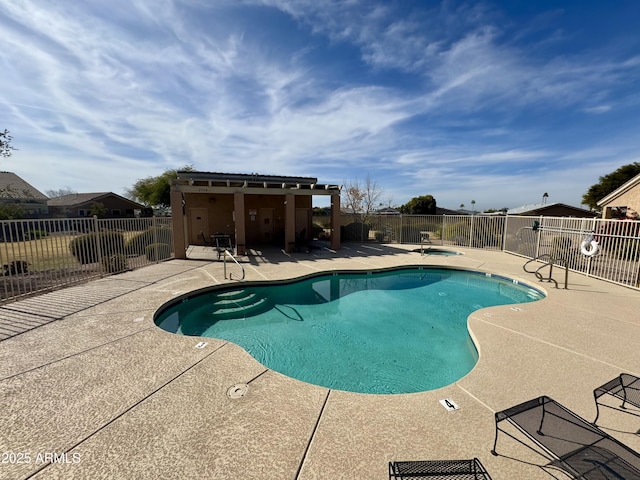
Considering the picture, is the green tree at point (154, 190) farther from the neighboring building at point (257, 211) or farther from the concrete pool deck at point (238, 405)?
the concrete pool deck at point (238, 405)

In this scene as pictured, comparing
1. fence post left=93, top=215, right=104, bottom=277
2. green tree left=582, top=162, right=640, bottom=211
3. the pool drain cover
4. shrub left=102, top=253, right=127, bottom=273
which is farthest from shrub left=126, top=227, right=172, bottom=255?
green tree left=582, top=162, right=640, bottom=211

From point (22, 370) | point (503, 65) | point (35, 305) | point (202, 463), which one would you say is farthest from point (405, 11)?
point (35, 305)

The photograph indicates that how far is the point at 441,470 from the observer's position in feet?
6.75

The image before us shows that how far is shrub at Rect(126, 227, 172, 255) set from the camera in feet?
32.2

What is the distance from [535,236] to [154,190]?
4351 centimetres

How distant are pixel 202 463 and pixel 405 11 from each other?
39.8ft

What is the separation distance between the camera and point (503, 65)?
998 centimetres

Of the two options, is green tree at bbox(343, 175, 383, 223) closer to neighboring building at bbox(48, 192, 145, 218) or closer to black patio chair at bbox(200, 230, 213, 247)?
black patio chair at bbox(200, 230, 213, 247)

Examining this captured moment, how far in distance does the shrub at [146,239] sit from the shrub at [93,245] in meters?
0.86

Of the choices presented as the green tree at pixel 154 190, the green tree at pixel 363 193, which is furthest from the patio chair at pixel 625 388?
the green tree at pixel 154 190

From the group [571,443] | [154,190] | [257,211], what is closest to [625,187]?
[571,443]

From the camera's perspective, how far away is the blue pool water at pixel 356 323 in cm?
457

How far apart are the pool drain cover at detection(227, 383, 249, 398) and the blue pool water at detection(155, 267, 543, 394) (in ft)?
4.43

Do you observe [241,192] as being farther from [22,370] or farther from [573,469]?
[573,469]
